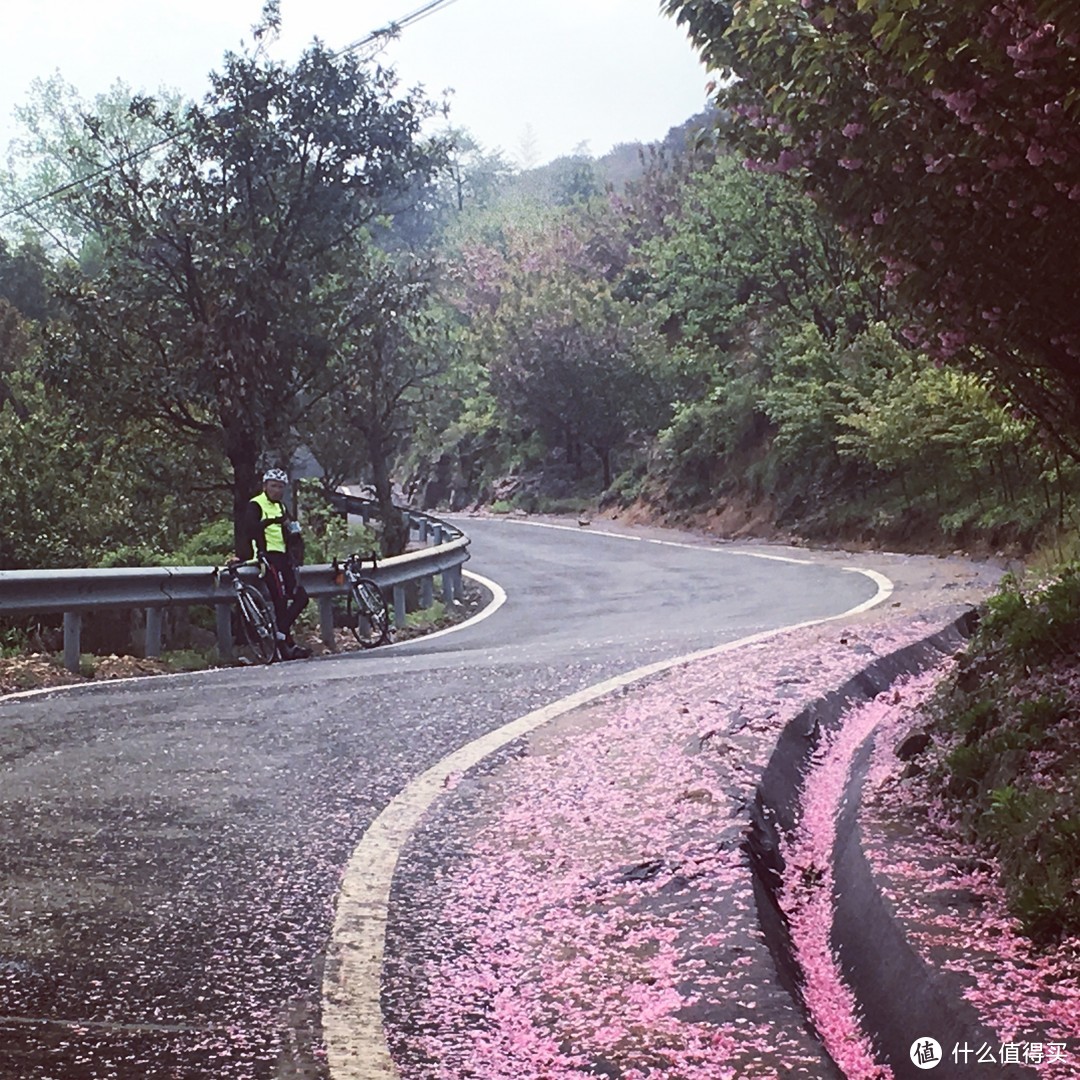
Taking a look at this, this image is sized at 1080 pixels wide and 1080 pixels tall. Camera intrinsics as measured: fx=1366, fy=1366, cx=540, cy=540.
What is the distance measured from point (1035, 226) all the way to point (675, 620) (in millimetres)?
10324

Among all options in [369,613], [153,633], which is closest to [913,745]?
[153,633]

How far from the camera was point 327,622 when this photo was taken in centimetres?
1577

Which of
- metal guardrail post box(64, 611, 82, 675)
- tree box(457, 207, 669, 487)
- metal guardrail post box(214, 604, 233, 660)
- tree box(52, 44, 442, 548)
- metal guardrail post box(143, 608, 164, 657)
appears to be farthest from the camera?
tree box(457, 207, 669, 487)

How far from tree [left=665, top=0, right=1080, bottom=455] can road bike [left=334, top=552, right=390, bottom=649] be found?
9.83 meters

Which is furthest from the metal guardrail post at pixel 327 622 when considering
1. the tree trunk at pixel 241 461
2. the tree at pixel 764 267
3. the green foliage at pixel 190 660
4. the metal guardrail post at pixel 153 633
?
the tree at pixel 764 267

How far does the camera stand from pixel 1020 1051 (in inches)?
111

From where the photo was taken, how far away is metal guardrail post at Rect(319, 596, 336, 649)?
51.6 feet

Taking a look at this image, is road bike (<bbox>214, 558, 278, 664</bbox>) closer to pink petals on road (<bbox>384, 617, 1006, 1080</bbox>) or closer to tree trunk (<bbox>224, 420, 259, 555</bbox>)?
tree trunk (<bbox>224, 420, 259, 555</bbox>)

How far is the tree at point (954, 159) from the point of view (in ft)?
15.3

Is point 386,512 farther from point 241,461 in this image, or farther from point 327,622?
point 327,622

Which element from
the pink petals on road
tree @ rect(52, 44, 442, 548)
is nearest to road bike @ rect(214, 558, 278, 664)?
tree @ rect(52, 44, 442, 548)

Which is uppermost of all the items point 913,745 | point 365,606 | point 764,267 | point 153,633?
point 764,267

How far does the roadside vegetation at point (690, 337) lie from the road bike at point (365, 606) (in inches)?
102

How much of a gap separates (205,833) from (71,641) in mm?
7041
